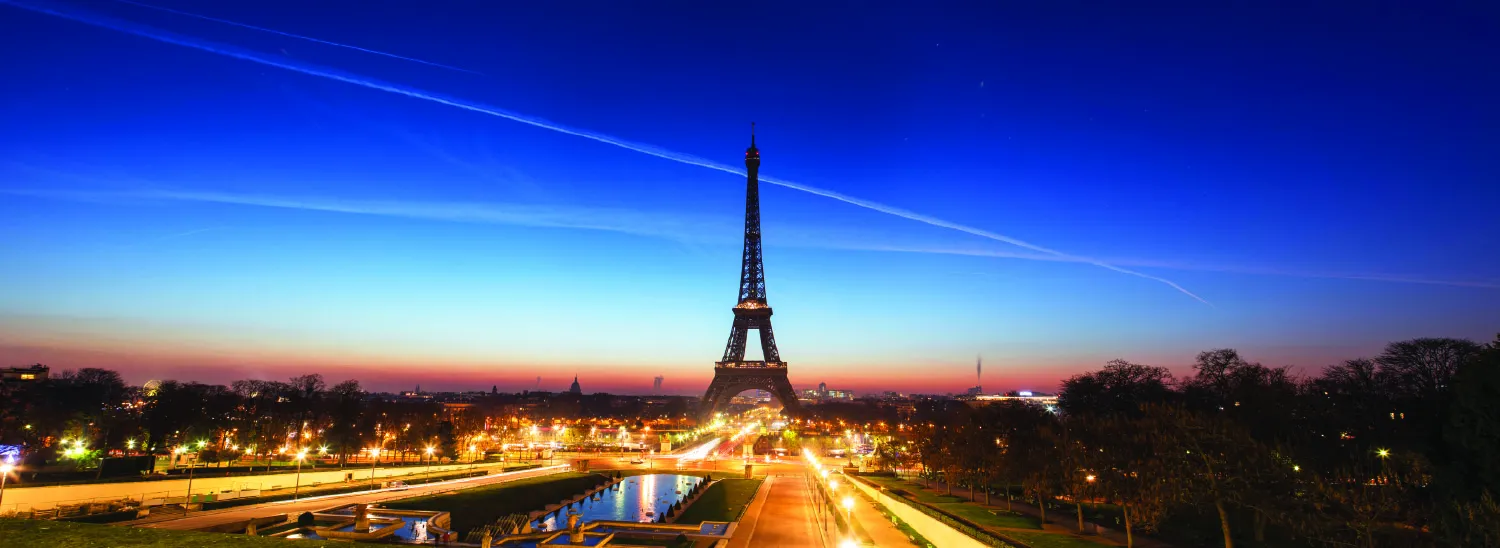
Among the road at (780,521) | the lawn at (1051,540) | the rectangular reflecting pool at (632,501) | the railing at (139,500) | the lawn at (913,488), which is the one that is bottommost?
the rectangular reflecting pool at (632,501)

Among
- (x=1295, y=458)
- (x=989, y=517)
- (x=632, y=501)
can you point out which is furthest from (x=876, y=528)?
(x=632, y=501)

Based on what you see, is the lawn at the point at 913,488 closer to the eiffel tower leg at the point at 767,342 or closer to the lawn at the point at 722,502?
the lawn at the point at 722,502

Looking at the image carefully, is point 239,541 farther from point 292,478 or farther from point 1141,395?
point 1141,395

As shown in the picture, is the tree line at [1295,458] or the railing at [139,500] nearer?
the tree line at [1295,458]

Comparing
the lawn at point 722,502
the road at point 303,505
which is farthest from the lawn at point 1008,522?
the road at point 303,505

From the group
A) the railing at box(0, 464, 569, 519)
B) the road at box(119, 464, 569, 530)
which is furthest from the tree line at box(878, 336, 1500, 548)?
the railing at box(0, 464, 569, 519)

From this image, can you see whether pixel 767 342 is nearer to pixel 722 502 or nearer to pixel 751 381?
pixel 751 381

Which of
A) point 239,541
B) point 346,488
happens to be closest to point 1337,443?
point 239,541
